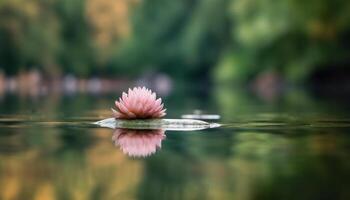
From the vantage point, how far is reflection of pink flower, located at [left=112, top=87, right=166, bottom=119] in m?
7.02

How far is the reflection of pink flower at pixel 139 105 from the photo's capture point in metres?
7.02

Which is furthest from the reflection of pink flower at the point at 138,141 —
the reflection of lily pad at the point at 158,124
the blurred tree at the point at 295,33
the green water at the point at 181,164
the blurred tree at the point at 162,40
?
the blurred tree at the point at 162,40

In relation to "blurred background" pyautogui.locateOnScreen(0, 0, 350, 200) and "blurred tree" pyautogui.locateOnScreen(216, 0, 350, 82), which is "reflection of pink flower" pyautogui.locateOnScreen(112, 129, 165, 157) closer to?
"blurred background" pyautogui.locateOnScreen(0, 0, 350, 200)

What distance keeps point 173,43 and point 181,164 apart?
37970mm

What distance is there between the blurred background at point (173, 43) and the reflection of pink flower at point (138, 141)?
14.3m

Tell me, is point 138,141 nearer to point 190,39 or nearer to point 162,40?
point 190,39

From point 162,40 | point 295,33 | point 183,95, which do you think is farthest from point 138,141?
point 162,40

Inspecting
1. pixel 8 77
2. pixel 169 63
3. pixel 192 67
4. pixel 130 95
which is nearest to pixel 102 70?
pixel 169 63

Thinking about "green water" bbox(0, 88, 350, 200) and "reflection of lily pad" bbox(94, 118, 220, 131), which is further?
"reflection of lily pad" bbox(94, 118, 220, 131)

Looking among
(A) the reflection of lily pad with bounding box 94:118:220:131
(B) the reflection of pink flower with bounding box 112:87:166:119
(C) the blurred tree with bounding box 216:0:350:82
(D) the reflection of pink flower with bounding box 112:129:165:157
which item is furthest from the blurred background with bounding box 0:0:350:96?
(D) the reflection of pink flower with bounding box 112:129:165:157

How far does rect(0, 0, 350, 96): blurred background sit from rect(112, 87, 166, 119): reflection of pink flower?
13.7 meters

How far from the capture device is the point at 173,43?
1670 inches

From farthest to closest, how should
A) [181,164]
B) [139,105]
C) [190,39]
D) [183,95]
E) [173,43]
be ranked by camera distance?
[173,43] → [190,39] → [183,95] → [139,105] → [181,164]

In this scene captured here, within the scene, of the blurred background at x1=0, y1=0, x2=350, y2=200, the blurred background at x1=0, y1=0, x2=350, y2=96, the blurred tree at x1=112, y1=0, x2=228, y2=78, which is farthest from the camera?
the blurred tree at x1=112, y1=0, x2=228, y2=78
